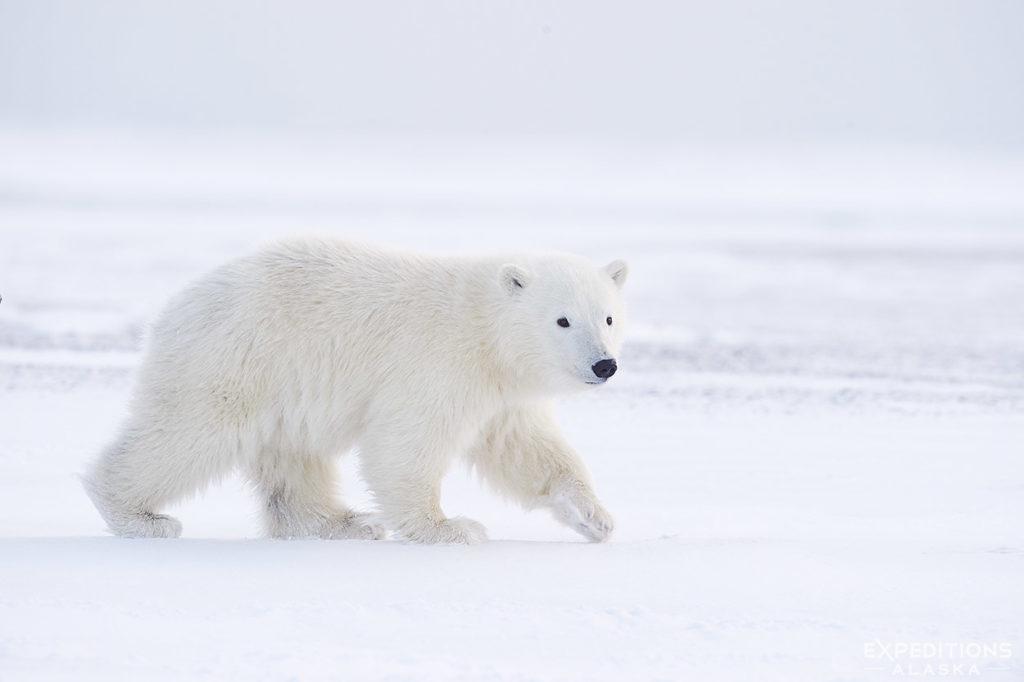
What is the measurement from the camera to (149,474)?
4.04 m

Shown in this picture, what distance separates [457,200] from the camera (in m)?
32.7

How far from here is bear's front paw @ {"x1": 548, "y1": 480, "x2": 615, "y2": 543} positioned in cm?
412

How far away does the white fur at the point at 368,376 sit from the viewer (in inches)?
159

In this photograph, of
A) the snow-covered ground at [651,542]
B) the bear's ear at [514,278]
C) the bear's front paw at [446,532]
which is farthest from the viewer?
the bear's ear at [514,278]

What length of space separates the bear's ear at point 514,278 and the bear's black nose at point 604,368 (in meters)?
0.41

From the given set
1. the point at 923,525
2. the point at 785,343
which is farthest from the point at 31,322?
the point at 923,525

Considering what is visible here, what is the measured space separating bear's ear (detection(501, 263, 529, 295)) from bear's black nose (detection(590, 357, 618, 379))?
406mm

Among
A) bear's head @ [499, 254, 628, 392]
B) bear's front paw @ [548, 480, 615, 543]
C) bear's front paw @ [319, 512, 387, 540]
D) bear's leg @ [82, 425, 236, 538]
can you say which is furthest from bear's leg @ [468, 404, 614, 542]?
bear's leg @ [82, 425, 236, 538]

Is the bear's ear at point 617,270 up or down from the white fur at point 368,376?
up

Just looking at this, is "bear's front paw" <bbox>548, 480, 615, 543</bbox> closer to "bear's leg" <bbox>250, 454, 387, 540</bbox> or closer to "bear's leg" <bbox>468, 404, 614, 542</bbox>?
"bear's leg" <bbox>468, 404, 614, 542</bbox>

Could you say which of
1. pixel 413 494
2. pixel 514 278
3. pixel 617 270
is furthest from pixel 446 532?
pixel 617 270

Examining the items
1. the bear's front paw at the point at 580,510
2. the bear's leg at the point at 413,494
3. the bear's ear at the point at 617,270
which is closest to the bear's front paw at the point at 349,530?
the bear's leg at the point at 413,494

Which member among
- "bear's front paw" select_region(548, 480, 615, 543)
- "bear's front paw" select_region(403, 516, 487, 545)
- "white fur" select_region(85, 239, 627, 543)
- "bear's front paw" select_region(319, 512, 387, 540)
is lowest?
"bear's front paw" select_region(319, 512, 387, 540)

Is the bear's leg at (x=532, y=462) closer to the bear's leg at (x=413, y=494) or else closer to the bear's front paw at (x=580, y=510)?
the bear's front paw at (x=580, y=510)
